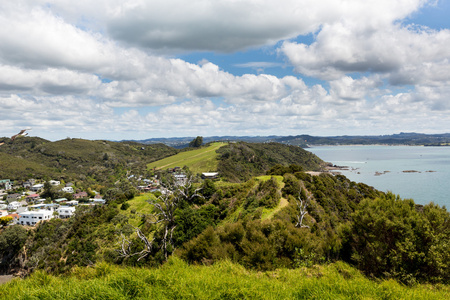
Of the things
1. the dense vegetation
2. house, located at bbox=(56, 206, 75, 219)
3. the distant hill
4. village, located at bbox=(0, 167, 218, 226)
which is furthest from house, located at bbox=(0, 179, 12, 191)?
the dense vegetation

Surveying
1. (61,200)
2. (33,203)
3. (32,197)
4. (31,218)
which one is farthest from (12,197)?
(31,218)

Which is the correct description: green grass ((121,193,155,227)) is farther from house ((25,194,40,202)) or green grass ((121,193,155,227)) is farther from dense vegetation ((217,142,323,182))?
house ((25,194,40,202))

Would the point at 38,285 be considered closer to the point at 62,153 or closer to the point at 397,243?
the point at 397,243

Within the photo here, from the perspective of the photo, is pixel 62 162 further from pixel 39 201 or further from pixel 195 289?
pixel 195 289

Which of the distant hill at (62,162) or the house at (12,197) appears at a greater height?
the distant hill at (62,162)

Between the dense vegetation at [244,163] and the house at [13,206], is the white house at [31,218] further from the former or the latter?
the dense vegetation at [244,163]

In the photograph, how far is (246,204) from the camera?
1024 inches

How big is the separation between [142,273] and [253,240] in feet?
17.5

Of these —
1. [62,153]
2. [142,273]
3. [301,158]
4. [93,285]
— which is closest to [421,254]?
[142,273]

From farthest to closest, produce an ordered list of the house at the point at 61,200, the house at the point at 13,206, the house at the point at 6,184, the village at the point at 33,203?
the house at the point at 6,184 → the house at the point at 61,200 → the house at the point at 13,206 → the village at the point at 33,203

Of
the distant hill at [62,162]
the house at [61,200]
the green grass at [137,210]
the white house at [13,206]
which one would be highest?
the green grass at [137,210]

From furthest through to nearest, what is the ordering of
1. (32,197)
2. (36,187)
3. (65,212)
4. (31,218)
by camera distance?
(36,187) < (32,197) < (65,212) < (31,218)

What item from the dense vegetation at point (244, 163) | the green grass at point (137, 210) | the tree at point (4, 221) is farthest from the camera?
the dense vegetation at point (244, 163)

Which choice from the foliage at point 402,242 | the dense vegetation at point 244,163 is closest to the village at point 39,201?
the dense vegetation at point 244,163
